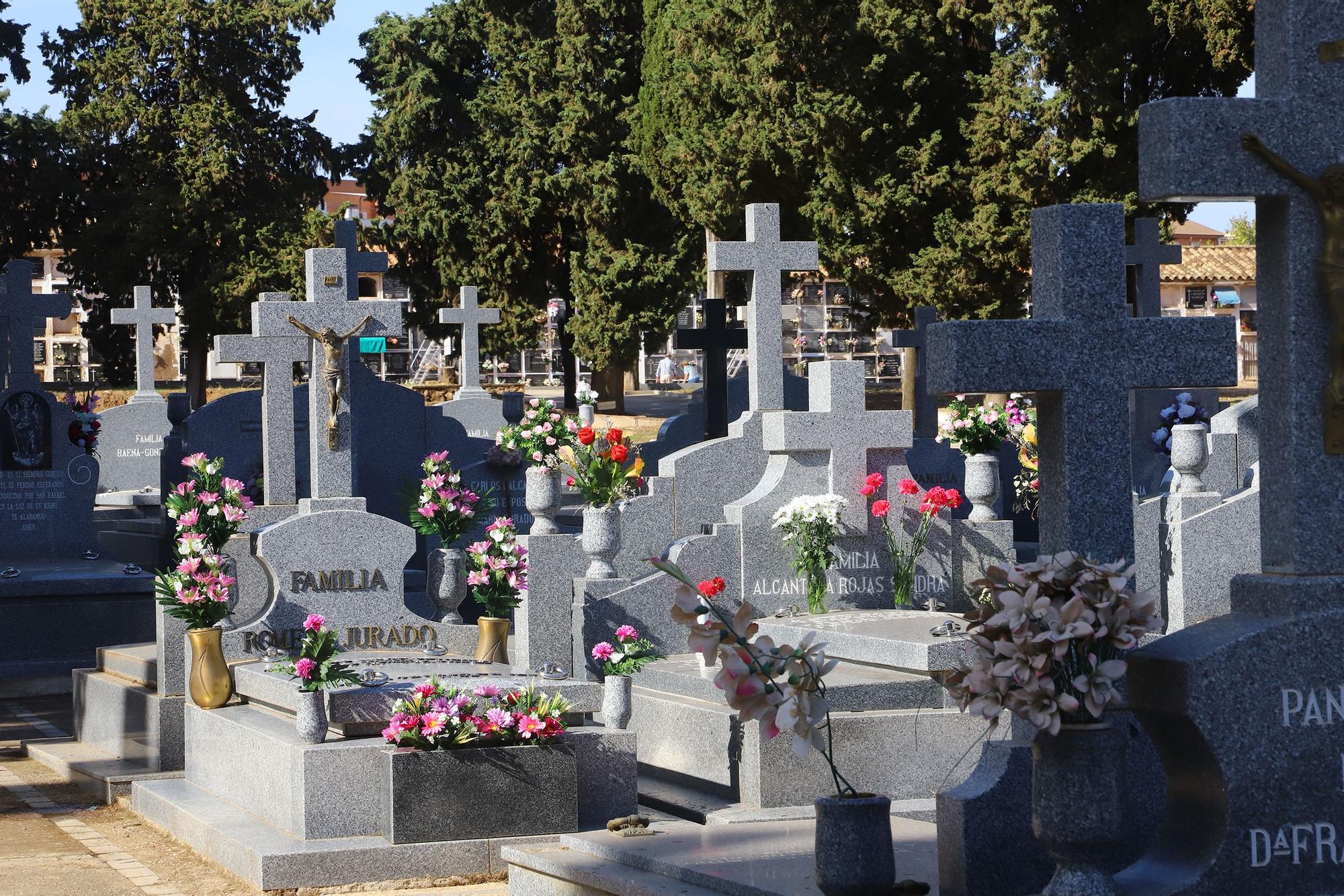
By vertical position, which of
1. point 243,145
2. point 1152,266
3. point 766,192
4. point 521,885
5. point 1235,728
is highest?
point 243,145

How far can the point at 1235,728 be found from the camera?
4.68 m

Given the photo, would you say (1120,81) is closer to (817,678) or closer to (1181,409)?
(1181,409)

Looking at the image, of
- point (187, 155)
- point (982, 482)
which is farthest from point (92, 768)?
point (187, 155)

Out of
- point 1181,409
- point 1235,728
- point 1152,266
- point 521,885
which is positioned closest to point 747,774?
point 521,885

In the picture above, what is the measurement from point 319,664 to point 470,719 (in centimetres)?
103

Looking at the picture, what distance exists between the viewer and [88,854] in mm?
8062

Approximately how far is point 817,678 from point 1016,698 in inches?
25.3

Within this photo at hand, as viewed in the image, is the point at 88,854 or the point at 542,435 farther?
the point at 542,435

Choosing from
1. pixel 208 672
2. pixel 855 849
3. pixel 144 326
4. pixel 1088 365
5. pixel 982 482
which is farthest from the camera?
pixel 144 326

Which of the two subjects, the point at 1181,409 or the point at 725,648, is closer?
the point at 725,648

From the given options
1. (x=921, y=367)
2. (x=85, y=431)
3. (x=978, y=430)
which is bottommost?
(x=978, y=430)

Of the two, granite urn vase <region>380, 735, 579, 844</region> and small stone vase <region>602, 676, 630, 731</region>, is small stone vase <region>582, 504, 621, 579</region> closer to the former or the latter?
small stone vase <region>602, 676, 630, 731</region>

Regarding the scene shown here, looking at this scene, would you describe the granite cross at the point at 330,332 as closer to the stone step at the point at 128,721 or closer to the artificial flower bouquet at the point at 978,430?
the stone step at the point at 128,721

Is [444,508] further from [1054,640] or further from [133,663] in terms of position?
[1054,640]
